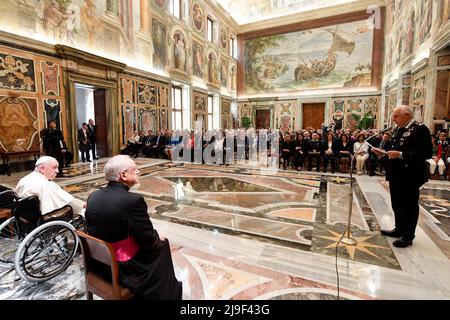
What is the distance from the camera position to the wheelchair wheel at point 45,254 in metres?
2.24

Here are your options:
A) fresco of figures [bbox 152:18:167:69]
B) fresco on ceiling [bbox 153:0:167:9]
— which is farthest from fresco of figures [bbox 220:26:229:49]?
fresco of figures [bbox 152:18:167:69]

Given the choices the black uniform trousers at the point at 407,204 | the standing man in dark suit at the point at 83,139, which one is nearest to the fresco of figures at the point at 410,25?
the black uniform trousers at the point at 407,204

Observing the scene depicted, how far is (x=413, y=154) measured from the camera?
277 cm

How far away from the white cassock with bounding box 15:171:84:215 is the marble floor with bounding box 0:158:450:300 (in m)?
0.69

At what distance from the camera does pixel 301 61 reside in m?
18.9

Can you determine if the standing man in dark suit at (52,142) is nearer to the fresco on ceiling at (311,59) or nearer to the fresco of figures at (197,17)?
the fresco of figures at (197,17)

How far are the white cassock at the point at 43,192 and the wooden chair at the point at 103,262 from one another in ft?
3.84

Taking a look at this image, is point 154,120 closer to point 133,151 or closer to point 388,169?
point 133,151

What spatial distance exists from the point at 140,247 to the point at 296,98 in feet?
63.0

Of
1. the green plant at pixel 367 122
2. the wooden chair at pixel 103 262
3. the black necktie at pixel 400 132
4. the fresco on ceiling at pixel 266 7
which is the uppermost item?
the fresco on ceiling at pixel 266 7

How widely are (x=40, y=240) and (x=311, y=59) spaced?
1985 centimetres

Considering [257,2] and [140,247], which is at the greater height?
[257,2]

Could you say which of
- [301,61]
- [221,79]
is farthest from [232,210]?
[301,61]

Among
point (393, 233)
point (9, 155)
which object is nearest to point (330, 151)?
point (393, 233)
